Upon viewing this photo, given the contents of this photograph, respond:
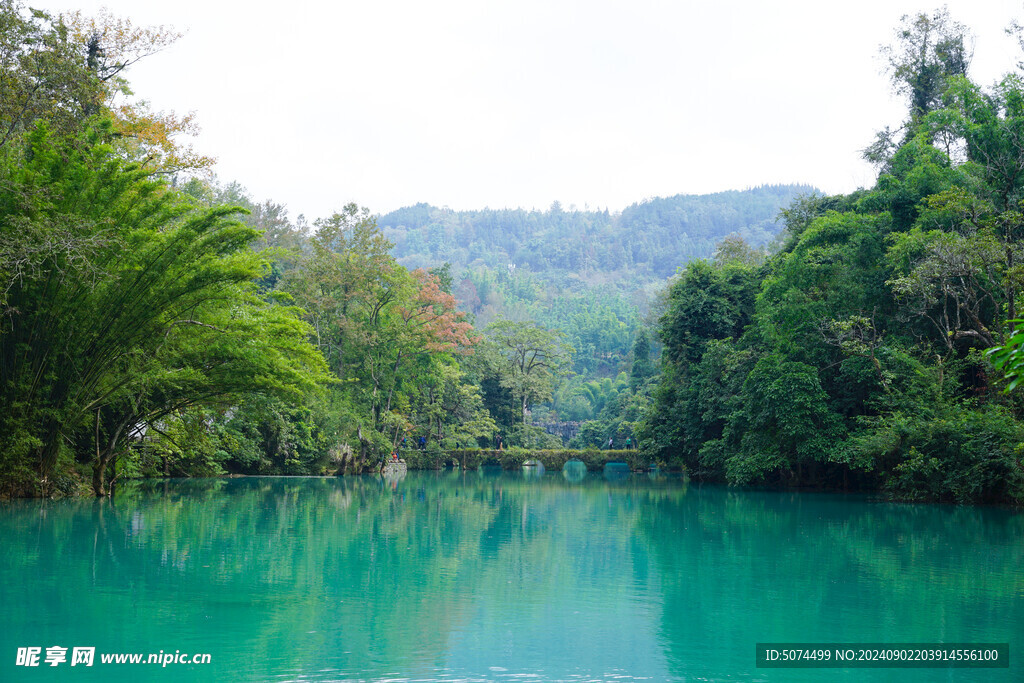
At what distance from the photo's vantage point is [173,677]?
5191 millimetres

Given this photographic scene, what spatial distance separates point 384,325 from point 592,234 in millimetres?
127582

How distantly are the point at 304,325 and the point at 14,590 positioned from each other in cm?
1250

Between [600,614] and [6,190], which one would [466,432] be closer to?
[6,190]

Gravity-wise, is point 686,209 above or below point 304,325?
above

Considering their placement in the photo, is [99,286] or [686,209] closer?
[99,286]

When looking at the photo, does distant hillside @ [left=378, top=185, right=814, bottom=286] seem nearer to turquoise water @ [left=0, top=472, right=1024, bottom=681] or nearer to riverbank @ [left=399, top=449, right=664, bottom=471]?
riverbank @ [left=399, top=449, right=664, bottom=471]

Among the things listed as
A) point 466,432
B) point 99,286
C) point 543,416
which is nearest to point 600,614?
point 99,286

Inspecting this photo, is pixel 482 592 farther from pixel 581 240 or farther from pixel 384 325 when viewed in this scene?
pixel 581 240

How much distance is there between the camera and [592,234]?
519ft

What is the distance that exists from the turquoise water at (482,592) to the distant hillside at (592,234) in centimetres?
12003

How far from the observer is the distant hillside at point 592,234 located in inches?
5659

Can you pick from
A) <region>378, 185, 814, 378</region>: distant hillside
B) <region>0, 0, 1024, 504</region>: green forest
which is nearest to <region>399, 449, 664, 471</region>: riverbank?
<region>0, 0, 1024, 504</region>: green forest

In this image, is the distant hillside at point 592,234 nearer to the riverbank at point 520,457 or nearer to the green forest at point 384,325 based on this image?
the riverbank at point 520,457

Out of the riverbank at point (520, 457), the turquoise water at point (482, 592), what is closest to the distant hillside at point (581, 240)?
the riverbank at point (520, 457)
